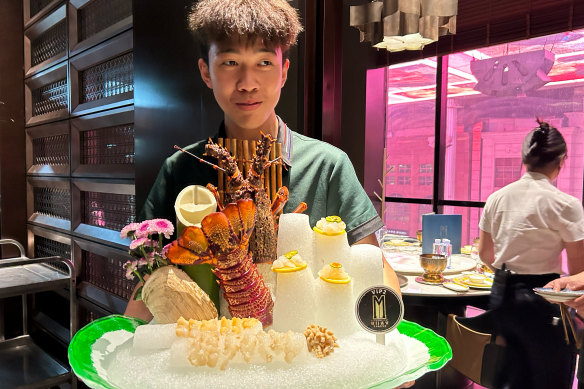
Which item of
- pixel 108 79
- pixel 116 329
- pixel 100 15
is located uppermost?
pixel 100 15

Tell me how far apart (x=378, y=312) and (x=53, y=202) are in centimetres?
311

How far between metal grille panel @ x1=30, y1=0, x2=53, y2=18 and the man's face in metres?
2.80

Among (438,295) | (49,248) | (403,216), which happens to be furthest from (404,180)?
(49,248)

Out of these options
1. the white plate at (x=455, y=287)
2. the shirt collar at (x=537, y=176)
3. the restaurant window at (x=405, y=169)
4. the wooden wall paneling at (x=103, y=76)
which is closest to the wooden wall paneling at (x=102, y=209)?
the wooden wall paneling at (x=103, y=76)

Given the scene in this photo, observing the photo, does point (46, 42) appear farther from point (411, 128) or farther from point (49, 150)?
point (411, 128)

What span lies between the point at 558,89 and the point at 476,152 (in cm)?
135

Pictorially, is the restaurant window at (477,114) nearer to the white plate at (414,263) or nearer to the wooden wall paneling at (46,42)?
the white plate at (414,263)

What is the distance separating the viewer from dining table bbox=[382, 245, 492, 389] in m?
2.00

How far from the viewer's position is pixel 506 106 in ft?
15.8

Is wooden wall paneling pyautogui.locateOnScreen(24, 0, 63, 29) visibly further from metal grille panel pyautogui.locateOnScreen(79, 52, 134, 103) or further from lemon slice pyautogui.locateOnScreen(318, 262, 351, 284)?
lemon slice pyautogui.locateOnScreen(318, 262, 351, 284)

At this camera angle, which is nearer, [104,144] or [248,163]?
[248,163]

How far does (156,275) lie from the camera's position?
850mm

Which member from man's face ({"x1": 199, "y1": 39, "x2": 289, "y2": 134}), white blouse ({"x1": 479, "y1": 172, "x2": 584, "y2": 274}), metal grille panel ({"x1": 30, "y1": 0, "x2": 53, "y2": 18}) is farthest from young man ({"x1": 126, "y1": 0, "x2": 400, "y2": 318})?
metal grille panel ({"x1": 30, "y1": 0, "x2": 53, "y2": 18})

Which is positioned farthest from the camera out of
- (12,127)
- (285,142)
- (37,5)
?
(12,127)
